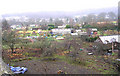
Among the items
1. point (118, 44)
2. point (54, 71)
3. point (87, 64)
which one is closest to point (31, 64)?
point (54, 71)

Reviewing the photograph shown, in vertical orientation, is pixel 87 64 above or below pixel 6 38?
below

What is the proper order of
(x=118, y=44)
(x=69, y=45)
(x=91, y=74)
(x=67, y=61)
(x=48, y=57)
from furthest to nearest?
(x=69, y=45)
(x=118, y=44)
(x=48, y=57)
(x=67, y=61)
(x=91, y=74)

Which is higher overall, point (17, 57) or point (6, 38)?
point (6, 38)

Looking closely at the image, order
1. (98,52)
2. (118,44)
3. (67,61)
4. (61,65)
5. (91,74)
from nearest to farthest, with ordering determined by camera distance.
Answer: (91,74) < (61,65) < (67,61) < (98,52) < (118,44)

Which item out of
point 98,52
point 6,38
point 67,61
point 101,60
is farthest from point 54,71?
point 6,38

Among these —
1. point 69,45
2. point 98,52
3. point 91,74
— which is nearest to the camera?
point 91,74

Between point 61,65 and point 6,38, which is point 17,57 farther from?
point 61,65

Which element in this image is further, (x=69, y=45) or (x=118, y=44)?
(x=69, y=45)

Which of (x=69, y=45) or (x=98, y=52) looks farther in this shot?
(x=69, y=45)

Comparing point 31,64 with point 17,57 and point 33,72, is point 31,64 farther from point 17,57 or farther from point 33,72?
point 17,57
